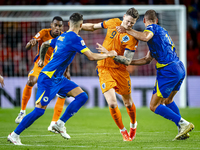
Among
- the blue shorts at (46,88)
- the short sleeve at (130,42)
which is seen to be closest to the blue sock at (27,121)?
the blue shorts at (46,88)

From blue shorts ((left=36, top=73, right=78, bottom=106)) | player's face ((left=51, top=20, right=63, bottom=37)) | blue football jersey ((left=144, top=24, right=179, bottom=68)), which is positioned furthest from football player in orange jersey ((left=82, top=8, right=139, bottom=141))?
player's face ((left=51, top=20, right=63, bottom=37))

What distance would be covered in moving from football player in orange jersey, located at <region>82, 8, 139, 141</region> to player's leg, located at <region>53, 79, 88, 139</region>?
0.43 metres

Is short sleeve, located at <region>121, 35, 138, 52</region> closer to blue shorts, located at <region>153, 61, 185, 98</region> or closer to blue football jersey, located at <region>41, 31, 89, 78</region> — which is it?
blue shorts, located at <region>153, 61, 185, 98</region>

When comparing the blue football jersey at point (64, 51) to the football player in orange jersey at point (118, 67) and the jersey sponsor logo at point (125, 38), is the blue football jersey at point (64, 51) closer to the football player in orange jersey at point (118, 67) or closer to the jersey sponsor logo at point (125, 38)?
the football player in orange jersey at point (118, 67)

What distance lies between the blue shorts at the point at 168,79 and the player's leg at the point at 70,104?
1268 millimetres

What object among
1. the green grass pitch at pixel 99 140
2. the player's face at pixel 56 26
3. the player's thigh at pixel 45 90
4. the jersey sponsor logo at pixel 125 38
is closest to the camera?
the green grass pitch at pixel 99 140

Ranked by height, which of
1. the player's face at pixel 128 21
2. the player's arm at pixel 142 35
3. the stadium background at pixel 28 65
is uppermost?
the player's face at pixel 128 21

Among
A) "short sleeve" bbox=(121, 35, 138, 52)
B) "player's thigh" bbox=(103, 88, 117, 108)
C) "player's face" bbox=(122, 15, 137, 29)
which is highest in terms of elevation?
"player's face" bbox=(122, 15, 137, 29)

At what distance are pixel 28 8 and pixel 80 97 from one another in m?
7.16

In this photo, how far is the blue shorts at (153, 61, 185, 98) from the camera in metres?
5.73

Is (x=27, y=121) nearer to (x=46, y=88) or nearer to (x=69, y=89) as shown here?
(x=46, y=88)

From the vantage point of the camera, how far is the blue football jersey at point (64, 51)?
530cm

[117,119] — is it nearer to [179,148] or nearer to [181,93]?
[179,148]

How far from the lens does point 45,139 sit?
231 inches
